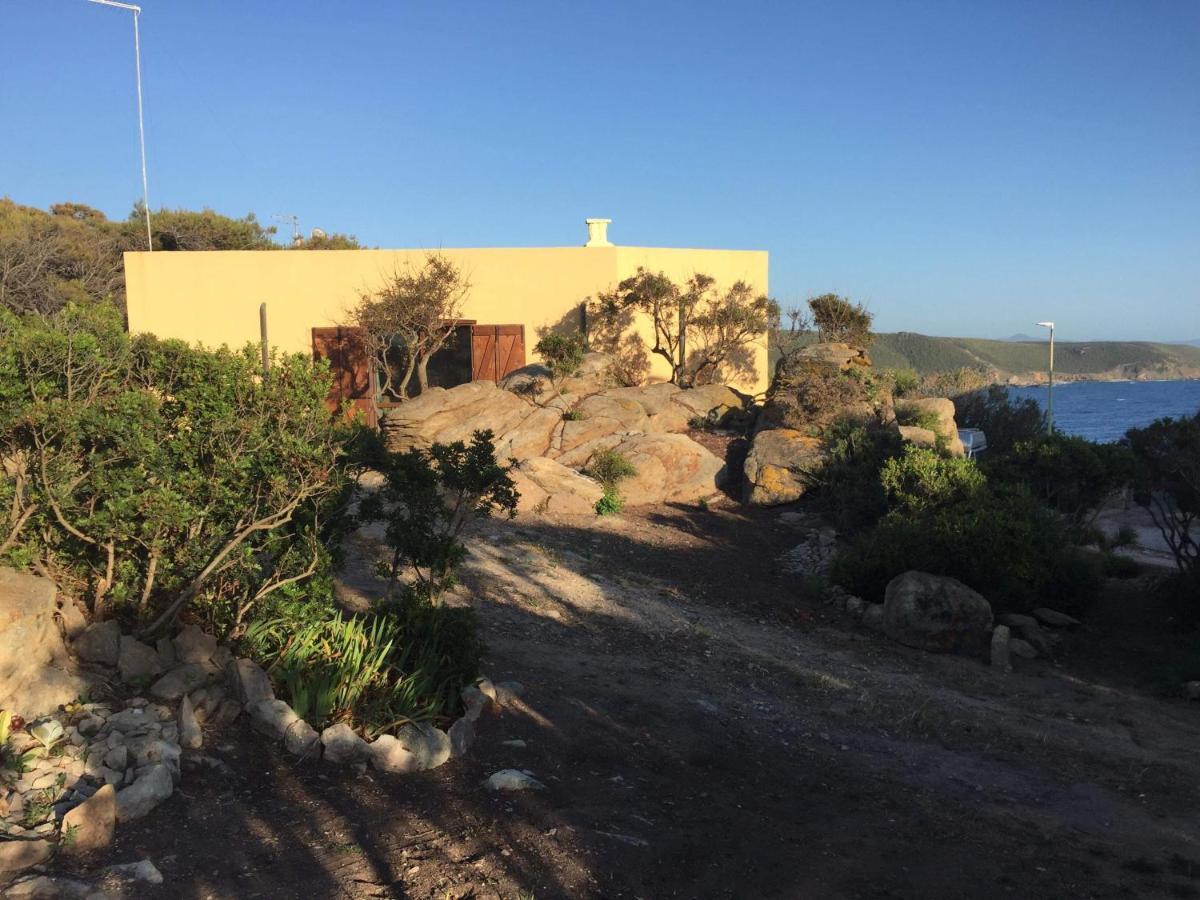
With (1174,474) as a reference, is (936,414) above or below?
above

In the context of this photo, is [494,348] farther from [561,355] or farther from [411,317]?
[561,355]

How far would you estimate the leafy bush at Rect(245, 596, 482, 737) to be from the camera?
520 cm

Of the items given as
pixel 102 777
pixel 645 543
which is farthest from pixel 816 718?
pixel 645 543

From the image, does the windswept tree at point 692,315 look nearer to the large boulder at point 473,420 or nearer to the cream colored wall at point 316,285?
the cream colored wall at point 316,285

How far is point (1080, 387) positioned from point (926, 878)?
11684 cm

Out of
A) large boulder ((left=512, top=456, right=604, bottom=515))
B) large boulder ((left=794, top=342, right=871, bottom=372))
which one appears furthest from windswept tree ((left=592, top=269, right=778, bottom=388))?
large boulder ((left=512, top=456, right=604, bottom=515))

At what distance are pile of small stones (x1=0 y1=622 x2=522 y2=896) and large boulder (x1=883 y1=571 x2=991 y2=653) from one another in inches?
213

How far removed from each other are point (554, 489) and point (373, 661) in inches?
367

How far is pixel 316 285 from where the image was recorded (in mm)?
21047

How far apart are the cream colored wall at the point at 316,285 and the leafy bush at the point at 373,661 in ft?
51.0

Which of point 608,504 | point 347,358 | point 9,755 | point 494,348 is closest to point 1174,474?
point 608,504

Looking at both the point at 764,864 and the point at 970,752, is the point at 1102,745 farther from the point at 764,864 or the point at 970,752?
the point at 764,864

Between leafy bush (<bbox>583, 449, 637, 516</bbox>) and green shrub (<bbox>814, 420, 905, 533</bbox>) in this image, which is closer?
green shrub (<bbox>814, 420, 905, 533</bbox>)

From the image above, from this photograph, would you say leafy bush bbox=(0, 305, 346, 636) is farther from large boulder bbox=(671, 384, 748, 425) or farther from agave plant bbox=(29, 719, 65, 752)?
large boulder bbox=(671, 384, 748, 425)
